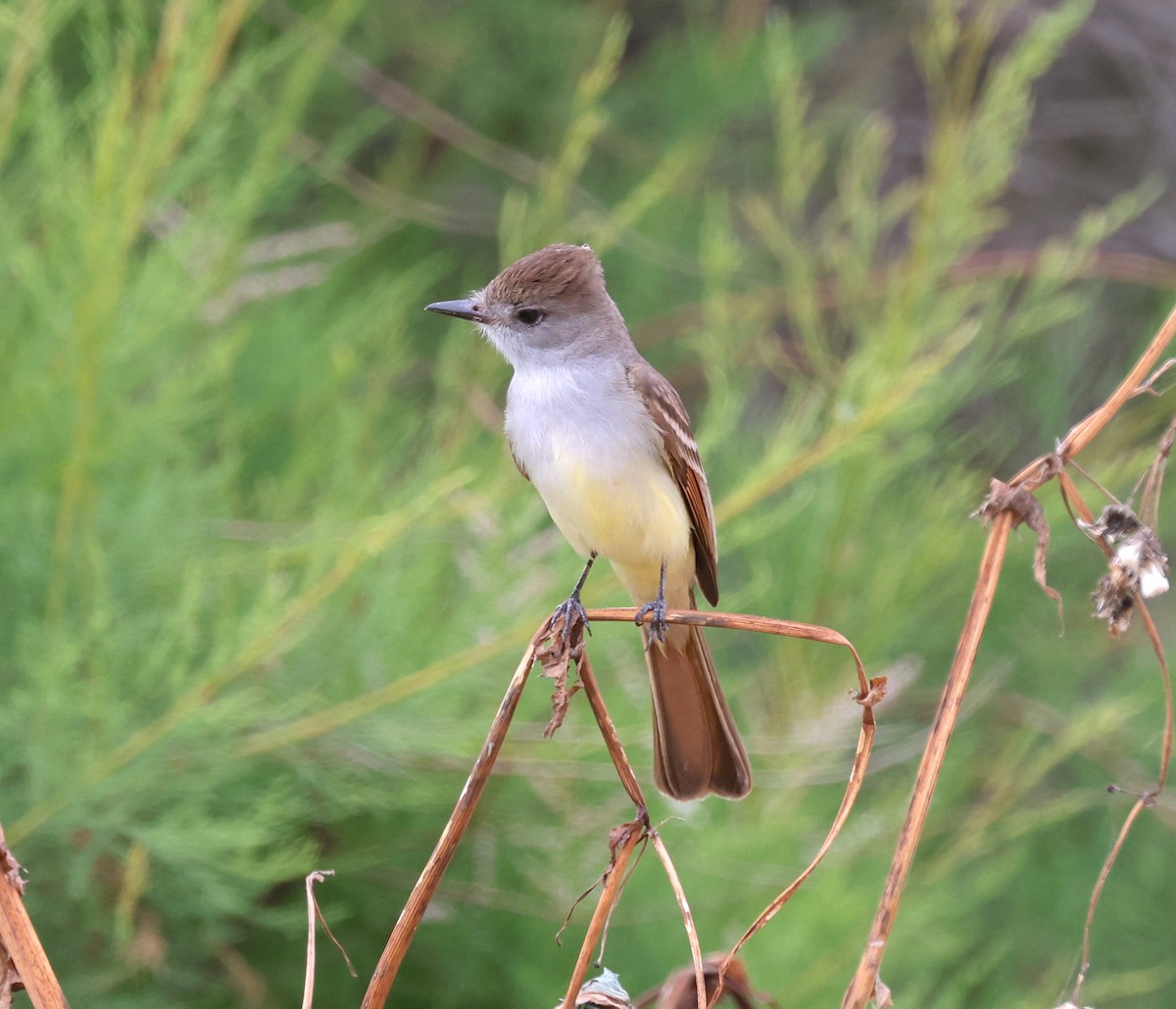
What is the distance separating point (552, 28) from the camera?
4.39 meters

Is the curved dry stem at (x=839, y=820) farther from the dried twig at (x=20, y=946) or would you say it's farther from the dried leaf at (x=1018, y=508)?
the dried twig at (x=20, y=946)

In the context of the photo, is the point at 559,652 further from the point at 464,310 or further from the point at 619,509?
the point at 464,310

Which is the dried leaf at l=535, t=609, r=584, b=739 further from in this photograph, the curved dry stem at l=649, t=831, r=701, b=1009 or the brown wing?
the brown wing

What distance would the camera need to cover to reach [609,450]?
248cm

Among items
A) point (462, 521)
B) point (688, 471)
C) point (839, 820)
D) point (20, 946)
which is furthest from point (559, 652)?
point (462, 521)

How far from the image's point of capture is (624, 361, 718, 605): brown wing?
2.56 meters

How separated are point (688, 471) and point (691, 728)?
0.58 metres

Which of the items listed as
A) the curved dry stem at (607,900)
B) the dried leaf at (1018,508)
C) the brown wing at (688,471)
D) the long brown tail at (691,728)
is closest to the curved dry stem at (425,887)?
the curved dry stem at (607,900)

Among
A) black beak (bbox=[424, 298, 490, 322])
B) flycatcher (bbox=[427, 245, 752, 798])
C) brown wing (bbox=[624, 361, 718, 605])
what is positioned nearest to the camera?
flycatcher (bbox=[427, 245, 752, 798])

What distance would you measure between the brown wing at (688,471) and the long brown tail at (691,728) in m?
0.24

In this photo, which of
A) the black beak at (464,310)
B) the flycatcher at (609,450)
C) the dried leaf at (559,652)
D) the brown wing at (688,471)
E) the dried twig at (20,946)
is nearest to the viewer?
the dried twig at (20,946)

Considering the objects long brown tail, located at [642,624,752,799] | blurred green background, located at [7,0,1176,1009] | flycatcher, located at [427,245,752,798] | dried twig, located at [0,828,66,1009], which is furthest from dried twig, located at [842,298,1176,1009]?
blurred green background, located at [7,0,1176,1009]

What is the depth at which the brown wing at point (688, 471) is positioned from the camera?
256cm

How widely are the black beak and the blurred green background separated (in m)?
0.25
